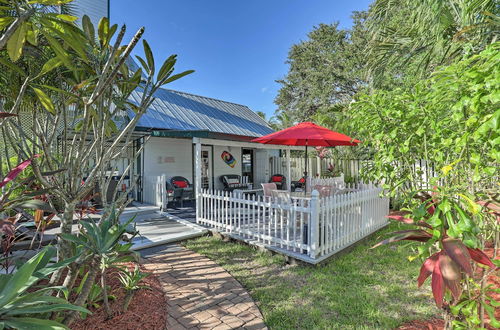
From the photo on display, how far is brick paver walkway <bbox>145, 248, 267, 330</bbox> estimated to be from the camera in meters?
3.02

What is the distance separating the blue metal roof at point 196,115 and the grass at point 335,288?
6.88m

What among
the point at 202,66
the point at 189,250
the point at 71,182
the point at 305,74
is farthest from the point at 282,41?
the point at 71,182

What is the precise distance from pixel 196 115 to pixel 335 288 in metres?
10.8

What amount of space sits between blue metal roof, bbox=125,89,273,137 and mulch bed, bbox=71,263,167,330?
7.47m

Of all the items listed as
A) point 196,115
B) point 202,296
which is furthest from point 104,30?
point 196,115

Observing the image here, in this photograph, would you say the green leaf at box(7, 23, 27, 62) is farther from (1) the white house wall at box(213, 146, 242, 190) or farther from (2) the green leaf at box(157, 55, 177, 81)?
(1) the white house wall at box(213, 146, 242, 190)

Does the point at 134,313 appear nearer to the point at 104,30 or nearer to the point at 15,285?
the point at 15,285

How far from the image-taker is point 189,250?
5.54 metres

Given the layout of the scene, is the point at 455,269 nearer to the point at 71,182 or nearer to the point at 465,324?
the point at 465,324

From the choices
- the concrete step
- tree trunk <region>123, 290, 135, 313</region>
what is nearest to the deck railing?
the concrete step

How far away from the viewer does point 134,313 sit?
2.98 meters

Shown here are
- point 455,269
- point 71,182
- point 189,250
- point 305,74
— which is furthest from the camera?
point 305,74

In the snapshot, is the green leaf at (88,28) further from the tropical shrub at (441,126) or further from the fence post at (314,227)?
the fence post at (314,227)

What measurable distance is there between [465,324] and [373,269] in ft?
7.95
